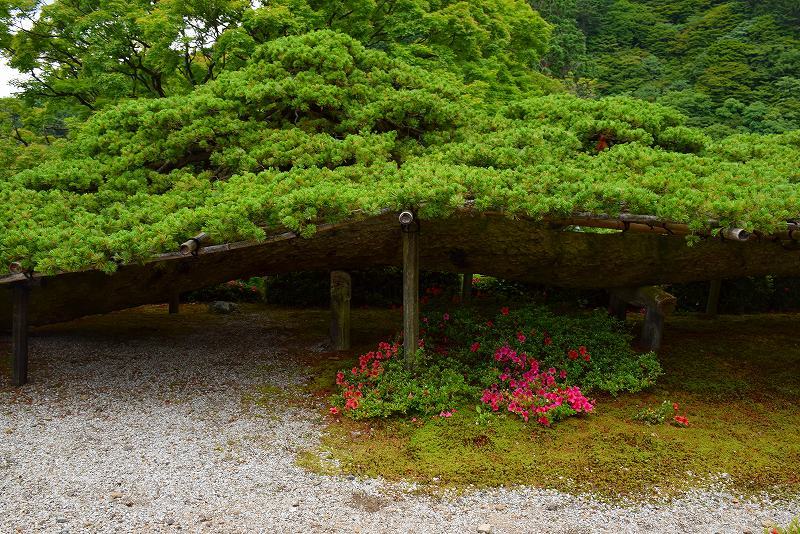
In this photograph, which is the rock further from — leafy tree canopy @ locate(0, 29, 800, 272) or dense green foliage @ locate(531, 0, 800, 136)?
dense green foliage @ locate(531, 0, 800, 136)

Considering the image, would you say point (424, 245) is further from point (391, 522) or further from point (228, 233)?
point (391, 522)

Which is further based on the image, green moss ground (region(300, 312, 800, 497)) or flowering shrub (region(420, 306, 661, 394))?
flowering shrub (region(420, 306, 661, 394))

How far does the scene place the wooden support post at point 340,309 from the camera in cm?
965

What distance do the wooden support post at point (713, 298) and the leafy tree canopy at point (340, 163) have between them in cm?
329

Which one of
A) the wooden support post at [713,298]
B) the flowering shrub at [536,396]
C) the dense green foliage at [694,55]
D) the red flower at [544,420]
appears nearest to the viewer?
the red flower at [544,420]

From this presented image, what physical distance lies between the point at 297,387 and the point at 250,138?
3741 millimetres

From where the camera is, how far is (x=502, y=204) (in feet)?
22.4

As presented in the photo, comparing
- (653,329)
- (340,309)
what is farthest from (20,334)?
(653,329)

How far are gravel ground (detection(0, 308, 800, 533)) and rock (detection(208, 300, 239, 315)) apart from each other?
13.8ft

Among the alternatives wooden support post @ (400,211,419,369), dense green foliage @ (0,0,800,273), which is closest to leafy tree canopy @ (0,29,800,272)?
dense green foliage @ (0,0,800,273)

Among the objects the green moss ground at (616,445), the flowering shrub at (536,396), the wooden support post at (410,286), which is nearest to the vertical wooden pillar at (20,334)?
the green moss ground at (616,445)

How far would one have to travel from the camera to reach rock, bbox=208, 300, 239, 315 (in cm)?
1347

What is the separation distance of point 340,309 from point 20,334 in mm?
4442

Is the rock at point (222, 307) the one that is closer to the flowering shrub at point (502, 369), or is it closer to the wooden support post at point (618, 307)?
the flowering shrub at point (502, 369)
